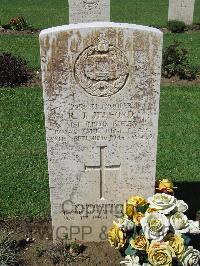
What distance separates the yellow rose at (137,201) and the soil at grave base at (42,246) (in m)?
0.75

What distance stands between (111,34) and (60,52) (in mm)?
496

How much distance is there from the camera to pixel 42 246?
17.7 ft

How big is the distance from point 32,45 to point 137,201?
32.9 feet

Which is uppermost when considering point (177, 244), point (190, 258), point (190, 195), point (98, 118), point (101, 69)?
point (101, 69)

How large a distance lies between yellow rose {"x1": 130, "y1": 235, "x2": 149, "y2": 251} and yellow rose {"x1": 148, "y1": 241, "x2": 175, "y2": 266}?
0.33ft

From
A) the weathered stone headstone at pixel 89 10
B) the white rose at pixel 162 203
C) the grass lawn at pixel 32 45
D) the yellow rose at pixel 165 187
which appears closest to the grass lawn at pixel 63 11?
the grass lawn at pixel 32 45

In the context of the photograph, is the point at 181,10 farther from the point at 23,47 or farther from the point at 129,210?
the point at 129,210

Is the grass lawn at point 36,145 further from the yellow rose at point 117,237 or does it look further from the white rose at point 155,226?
the white rose at point 155,226

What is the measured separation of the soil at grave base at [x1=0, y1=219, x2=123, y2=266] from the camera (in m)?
5.15

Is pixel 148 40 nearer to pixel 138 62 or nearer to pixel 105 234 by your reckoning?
pixel 138 62

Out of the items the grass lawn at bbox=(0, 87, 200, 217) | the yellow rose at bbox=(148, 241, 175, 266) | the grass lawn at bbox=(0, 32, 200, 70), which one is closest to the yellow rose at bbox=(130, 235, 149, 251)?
the yellow rose at bbox=(148, 241, 175, 266)

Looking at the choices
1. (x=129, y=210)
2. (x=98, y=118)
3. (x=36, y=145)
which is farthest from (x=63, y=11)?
(x=129, y=210)

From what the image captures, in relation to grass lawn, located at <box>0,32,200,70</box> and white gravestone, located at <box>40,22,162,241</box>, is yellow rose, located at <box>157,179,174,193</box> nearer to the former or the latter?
white gravestone, located at <box>40,22,162,241</box>

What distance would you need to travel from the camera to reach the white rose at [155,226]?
444 cm
